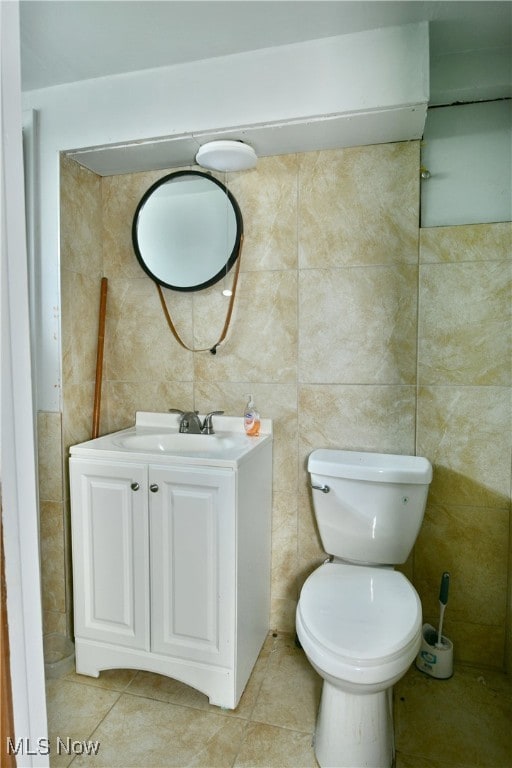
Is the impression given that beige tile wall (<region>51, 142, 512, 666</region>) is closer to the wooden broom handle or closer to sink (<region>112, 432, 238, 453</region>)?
the wooden broom handle

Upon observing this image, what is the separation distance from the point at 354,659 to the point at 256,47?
1.84 meters

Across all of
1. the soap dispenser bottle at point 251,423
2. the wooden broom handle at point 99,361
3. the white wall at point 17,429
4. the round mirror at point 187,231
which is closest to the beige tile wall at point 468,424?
the soap dispenser bottle at point 251,423

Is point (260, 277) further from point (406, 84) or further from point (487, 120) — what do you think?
point (487, 120)

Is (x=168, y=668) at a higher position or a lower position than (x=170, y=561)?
lower

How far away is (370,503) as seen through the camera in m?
1.56

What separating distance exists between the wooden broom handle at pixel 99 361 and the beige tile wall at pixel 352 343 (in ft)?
0.11

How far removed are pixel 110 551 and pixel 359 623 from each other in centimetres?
87

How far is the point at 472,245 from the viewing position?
63.3 inches

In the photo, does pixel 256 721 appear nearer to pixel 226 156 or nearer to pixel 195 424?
pixel 195 424

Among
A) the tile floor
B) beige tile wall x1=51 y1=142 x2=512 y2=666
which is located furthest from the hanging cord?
the tile floor

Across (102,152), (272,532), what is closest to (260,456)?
(272,532)

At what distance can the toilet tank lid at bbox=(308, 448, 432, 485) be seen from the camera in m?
Answer: 1.52

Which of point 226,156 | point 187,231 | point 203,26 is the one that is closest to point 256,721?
point 187,231

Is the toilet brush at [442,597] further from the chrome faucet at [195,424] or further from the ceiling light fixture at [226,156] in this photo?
the ceiling light fixture at [226,156]
